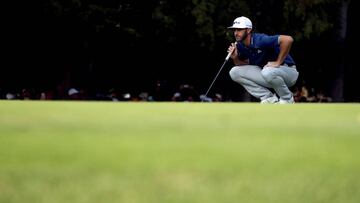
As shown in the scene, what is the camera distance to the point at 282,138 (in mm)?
2266

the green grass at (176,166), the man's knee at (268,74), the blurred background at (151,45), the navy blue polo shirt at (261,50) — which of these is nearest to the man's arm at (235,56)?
the navy blue polo shirt at (261,50)

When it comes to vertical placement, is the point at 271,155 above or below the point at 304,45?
above

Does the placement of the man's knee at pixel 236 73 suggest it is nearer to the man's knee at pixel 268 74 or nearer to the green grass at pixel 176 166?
the man's knee at pixel 268 74

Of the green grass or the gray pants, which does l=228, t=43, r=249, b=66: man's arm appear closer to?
the gray pants

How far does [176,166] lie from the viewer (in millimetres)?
1894

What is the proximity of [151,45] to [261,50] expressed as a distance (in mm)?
20437

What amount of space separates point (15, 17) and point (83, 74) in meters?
6.24

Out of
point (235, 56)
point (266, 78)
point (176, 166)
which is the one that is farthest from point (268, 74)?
point (176, 166)

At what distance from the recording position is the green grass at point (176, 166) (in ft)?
5.98

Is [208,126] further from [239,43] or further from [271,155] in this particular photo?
[239,43]

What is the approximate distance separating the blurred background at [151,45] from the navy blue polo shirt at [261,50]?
16.1 metres

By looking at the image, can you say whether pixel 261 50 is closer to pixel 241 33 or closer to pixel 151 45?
pixel 241 33

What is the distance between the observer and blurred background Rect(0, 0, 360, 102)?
92.0ft

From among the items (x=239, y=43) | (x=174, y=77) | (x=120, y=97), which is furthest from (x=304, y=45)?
(x=239, y=43)
